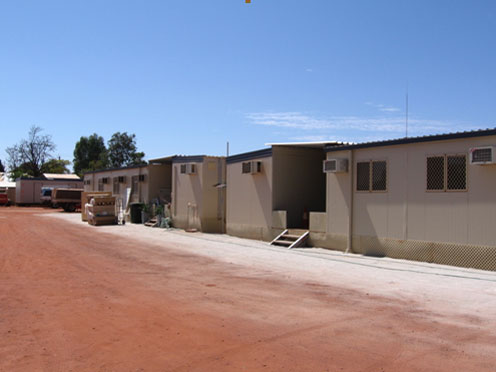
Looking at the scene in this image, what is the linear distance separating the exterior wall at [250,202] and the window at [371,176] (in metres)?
4.34

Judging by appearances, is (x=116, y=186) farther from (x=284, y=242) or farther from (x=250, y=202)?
(x=284, y=242)

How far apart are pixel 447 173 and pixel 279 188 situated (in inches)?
278

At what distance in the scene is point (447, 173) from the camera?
40.3 ft

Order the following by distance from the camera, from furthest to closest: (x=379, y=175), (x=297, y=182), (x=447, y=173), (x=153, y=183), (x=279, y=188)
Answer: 1. (x=153, y=183)
2. (x=297, y=182)
3. (x=279, y=188)
4. (x=379, y=175)
5. (x=447, y=173)

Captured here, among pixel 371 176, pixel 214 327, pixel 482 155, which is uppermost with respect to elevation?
pixel 482 155

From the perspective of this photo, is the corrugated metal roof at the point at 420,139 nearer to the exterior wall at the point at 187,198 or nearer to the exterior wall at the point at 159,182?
the exterior wall at the point at 187,198

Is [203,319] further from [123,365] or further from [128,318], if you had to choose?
[123,365]

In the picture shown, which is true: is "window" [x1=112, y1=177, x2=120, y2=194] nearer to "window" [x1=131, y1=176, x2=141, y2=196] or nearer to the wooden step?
"window" [x1=131, y1=176, x2=141, y2=196]

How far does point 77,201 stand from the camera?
44219 millimetres

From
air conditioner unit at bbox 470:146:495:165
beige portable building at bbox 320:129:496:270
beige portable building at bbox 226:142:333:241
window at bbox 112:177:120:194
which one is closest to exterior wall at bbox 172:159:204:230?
beige portable building at bbox 226:142:333:241

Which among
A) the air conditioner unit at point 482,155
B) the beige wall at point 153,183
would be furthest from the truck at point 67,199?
the air conditioner unit at point 482,155

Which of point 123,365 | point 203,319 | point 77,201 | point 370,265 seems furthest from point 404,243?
point 77,201

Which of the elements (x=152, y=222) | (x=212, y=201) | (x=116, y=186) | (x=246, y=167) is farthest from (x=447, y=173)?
(x=116, y=186)

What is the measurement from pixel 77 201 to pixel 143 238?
2648 cm
